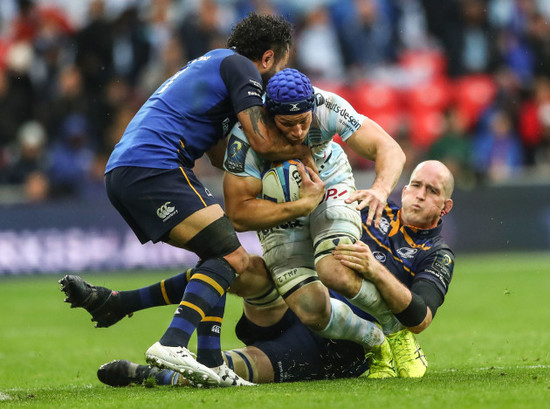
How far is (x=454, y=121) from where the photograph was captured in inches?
623

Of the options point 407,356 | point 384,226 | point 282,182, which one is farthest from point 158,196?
point 407,356

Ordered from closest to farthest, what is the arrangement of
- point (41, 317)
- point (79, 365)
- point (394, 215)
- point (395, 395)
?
point (395, 395) < point (394, 215) < point (79, 365) < point (41, 317)

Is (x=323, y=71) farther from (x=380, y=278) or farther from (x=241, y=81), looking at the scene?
(x=380, y=278)

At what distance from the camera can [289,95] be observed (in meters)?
5.48

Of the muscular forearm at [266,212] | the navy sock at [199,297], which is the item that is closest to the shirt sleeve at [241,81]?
the muscular forearm at [266,212]

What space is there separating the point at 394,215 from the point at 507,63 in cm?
1119

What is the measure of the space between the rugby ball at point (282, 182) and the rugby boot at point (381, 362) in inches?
43.0

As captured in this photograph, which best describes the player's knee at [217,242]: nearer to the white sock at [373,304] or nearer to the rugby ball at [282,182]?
the rugby ball at [282,182]

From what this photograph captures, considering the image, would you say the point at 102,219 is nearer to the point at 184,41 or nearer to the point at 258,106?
the point at 184,41

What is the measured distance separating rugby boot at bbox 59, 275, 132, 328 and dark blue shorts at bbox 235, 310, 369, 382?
3.11 feet

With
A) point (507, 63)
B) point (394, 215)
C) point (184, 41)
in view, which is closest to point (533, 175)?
point (507, 63)

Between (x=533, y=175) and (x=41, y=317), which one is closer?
(x=41, y=317)

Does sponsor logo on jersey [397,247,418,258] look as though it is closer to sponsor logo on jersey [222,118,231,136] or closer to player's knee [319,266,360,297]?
player's knee [319,266,360,297]

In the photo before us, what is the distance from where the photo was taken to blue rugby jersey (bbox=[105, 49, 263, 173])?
563 cm
